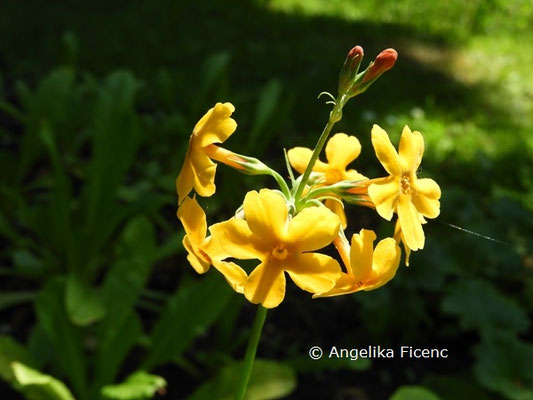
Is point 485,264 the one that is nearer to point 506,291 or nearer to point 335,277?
point 506,291

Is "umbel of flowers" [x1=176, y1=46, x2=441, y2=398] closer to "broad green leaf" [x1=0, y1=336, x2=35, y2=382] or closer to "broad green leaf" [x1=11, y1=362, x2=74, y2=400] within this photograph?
"broad green leaf" [x1=11, y1=362, x2=74, y2=400]

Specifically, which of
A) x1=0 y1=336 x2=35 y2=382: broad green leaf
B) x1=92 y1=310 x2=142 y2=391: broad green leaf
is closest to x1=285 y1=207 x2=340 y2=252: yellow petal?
x1=92 y1=310 x2=142 y2=391: broad green leaf

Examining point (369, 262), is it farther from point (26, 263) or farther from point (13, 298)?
point (13, 298)

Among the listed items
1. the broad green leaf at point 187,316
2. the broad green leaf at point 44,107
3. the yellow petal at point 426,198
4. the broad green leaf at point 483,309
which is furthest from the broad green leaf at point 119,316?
the yellow petal at point 426,198

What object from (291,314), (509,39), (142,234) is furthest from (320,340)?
(509,39)

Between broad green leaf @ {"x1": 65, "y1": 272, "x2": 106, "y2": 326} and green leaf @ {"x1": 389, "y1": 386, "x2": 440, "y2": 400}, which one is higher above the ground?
broad green leaf @ {"x1": 65, "y1": 272, "x2": 106, "y2": 326}

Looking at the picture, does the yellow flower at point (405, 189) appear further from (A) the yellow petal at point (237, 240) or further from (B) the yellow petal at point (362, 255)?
(A) the yellow petal at point (237, 240)
